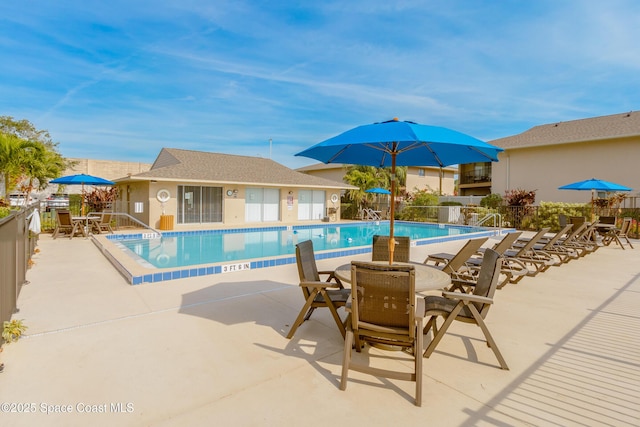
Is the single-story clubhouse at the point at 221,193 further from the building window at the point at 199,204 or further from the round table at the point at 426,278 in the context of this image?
the round table at the point at 426,278

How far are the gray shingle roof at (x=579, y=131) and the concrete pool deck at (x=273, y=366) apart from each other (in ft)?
61.8

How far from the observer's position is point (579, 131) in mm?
21344

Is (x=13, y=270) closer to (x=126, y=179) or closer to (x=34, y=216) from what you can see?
(x=34, y=216)

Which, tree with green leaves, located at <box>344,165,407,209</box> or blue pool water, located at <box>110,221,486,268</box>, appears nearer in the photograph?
blue pool water, located at <box>110,221,486,268</box>

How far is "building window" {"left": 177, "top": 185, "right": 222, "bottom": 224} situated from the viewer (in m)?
18.1

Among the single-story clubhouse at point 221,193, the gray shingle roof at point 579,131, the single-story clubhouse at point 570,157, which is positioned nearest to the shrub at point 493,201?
the single-story clubhouse at point 570,157

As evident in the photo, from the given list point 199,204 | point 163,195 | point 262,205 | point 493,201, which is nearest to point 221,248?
point 163,195

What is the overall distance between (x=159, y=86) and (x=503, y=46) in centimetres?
1999

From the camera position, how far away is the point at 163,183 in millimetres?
17203

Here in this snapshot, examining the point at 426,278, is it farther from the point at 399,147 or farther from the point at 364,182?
the point at 364,182

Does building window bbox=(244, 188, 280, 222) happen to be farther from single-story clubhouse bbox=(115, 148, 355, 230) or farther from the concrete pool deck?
the concrete pool deck

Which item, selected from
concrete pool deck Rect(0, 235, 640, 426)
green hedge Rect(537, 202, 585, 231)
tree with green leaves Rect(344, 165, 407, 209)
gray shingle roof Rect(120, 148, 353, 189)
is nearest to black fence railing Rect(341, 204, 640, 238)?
green hedge Rect(537, 202, 585, 231)

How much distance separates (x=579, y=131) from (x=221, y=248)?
2291 cm

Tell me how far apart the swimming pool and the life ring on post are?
8.99 ft
